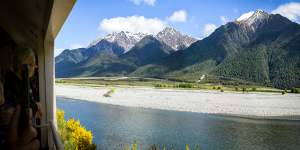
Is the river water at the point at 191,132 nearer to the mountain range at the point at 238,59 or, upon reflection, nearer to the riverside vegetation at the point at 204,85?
the riverside vegetation at the point at 204,85

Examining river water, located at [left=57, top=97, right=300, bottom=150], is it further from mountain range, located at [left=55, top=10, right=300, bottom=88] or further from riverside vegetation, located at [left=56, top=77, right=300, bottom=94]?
mountain range, located at [left=55, top=10, right=300, bottom=88]

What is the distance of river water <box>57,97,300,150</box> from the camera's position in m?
15.7

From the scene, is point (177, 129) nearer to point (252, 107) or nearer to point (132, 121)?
point (132, 121)

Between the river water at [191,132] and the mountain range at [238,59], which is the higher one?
the mountain range at [238,59]

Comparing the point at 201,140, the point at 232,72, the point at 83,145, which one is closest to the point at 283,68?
the point at 232,72

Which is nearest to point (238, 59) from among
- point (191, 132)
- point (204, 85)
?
point (204, 85)

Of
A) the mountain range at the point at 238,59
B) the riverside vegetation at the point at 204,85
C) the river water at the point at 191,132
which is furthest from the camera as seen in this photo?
the mountain range at the point at 238,59

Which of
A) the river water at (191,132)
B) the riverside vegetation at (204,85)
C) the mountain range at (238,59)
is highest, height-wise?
the mountain range at (238,59)

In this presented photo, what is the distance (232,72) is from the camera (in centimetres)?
8644

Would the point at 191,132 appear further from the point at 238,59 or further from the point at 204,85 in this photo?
the point at 238,59

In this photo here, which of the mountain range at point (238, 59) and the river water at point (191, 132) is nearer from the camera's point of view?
the river water at point (191, 132)

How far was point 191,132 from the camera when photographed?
60.9 feet

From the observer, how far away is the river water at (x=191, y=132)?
15.7 meters

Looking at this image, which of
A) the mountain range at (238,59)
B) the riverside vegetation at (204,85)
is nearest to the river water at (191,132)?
the riverside vegetation at (204,85)
